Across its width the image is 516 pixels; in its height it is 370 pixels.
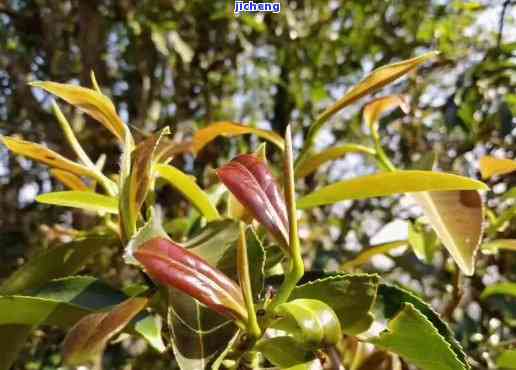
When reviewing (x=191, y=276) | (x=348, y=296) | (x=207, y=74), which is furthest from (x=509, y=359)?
(x=207, y=74)

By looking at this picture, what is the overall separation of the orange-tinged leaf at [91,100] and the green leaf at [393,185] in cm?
20

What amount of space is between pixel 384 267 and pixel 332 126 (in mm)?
992

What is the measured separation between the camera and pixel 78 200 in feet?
2.03

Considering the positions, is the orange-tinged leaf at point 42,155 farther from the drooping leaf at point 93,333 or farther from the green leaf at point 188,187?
the drooping leaf at point 93,333

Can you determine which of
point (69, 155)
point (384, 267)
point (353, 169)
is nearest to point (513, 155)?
point (384, 267)

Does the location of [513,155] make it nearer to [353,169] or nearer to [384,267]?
[384,267]

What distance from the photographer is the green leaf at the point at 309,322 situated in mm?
443

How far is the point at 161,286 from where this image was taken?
21.8 inches

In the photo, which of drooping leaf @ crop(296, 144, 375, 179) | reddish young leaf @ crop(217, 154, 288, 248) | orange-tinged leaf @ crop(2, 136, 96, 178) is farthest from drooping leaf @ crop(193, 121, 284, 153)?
reddish young leaf @ crop(217, 154, 288, 248)

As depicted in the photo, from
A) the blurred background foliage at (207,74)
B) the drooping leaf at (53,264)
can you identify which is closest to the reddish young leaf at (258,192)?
the drooping leaf at (53,264)

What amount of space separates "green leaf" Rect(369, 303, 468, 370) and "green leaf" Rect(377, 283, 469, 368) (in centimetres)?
2

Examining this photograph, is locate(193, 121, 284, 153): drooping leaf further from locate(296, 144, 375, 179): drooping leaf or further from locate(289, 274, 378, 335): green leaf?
locate(289, 274, 378, 335): green leaf

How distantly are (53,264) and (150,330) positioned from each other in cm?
14

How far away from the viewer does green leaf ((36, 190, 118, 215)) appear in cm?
61
